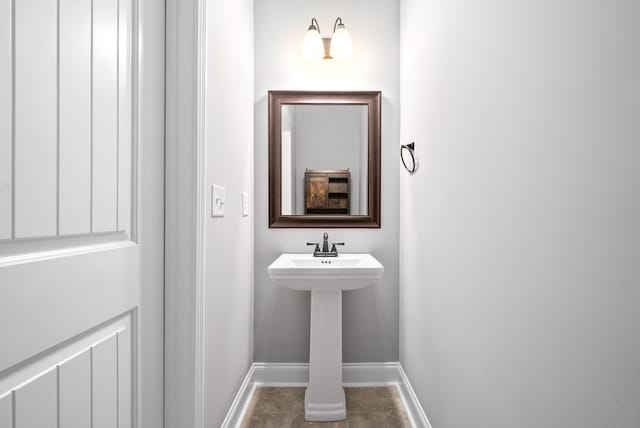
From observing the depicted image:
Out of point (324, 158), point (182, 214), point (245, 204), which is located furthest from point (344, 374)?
point (182, 214)

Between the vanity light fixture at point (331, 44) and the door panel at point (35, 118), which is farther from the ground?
the vanity light fixture at point (331, 44)

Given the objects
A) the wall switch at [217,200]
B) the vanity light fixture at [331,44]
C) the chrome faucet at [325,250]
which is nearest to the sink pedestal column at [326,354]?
the chrome faucet at [325,250]

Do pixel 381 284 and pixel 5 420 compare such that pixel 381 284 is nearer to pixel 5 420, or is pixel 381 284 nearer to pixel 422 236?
pixel 422 236

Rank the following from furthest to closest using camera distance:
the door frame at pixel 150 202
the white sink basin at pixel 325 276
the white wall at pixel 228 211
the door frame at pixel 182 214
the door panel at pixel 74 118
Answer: the white sink basin at pixel 325 276
the white wall at pixel 228 211
the door frame at pixel 182 214
the door frame at pixel 150 202
the door panel at pixel 74 118

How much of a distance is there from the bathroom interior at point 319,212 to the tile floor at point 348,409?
0.02 m

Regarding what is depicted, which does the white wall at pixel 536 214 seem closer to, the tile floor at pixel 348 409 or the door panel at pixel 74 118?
the tile floor at pixel 348 409

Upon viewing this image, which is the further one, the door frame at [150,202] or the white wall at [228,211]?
the white wall at [228,211]

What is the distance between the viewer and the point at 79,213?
737 millimetres

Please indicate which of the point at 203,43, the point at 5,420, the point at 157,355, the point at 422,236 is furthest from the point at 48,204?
the point at 422,236

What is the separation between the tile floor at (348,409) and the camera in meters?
1.79

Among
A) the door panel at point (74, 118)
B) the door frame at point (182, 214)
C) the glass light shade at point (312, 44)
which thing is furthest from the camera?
the glass light shade at point (312, 44)

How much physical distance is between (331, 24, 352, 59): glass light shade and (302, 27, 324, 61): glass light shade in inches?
3.2

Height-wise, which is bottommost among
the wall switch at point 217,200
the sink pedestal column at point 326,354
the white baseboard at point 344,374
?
the white baseboard at point 344,374

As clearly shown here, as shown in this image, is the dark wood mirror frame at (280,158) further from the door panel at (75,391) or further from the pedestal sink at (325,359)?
the door panel at (75,391)
